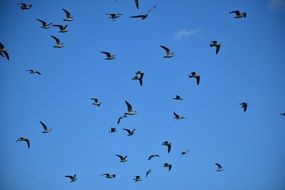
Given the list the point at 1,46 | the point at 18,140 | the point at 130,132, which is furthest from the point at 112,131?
the point at 1,46

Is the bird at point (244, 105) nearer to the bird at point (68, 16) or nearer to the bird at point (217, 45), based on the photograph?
the bird at point (217, 45)

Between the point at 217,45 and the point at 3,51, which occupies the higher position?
the point at 217,45

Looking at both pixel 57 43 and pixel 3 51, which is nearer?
pixel 3 51

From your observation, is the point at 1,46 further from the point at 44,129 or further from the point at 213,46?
the point at 213,46

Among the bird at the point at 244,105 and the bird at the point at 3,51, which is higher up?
the bird at the point at 244,105

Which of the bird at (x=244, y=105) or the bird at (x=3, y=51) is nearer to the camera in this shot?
the bird at (x=3, y=51)

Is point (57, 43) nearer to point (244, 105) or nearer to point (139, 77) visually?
point (139, 77)

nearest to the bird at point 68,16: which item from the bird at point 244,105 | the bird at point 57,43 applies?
the bird at point 57,43

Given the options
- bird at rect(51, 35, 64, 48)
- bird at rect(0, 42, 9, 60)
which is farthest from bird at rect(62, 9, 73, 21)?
bird at rect(0, 42, 9, 60)

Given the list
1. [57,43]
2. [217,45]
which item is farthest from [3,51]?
[217,45]

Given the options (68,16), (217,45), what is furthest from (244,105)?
(68,16)

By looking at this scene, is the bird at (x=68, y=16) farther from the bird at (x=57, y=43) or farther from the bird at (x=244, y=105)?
the bird at (x=244, y=105)

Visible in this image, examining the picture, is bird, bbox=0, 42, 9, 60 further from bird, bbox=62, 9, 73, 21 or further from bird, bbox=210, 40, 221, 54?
bird, bbox=210, 40, 221, 54

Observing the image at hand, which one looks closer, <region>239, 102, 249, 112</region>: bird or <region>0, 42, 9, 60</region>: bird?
<region>0, 42, 9, 60</region>: bird
